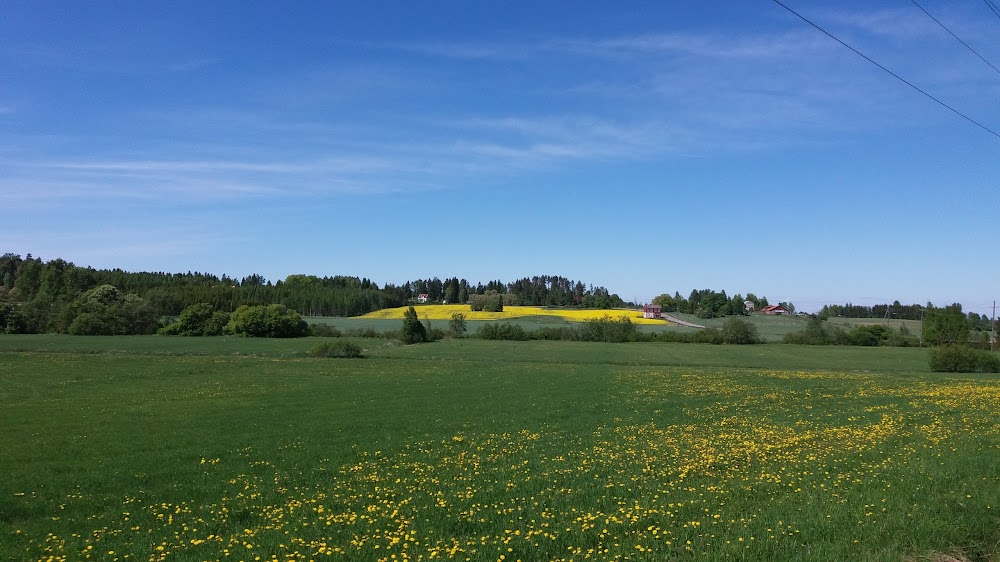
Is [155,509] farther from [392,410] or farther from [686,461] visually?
[392,410]

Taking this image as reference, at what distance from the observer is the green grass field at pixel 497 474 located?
9516 millimetres

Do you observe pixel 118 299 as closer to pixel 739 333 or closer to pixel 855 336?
pixel 739 333

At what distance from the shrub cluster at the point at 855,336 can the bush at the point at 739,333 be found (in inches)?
249

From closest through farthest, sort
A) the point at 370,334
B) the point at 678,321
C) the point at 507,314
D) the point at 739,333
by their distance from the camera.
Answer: the point at 739,333 → the point at 370,334 → the point at 678,321 → the point at 507,314

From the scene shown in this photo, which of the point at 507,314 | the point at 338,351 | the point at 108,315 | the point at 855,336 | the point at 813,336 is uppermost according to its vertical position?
the point at 507,314

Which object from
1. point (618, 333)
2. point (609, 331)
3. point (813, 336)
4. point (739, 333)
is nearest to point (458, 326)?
point (609, 331)

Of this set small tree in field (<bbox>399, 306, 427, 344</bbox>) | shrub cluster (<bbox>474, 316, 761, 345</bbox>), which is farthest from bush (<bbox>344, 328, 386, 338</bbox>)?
shrub cluster (<bbox>474, 316, 761, 345</bbox>)

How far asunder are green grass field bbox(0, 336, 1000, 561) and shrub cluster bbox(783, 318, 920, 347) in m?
71.4

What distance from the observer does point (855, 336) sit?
10119 centimetres

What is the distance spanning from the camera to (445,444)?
1970cm

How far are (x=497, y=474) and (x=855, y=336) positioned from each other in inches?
4042

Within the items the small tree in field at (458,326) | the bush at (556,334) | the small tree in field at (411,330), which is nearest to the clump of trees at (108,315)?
the small tree in field at (411,330)

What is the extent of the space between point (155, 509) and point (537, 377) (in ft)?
123

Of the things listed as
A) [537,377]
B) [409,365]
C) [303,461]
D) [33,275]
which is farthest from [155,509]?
[33,275]
